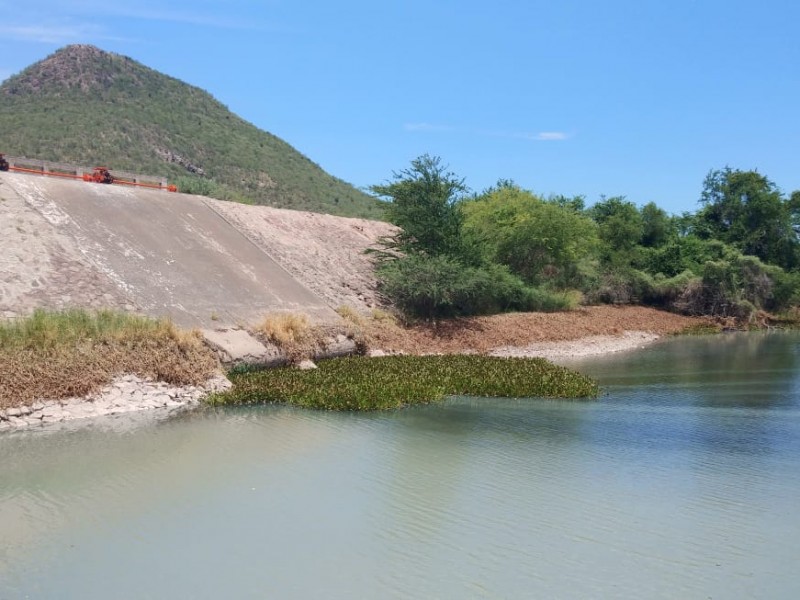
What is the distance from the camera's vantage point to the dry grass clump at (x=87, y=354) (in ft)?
48.7

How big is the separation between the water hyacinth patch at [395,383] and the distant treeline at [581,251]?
7.98m

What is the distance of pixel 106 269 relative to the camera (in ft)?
70.8

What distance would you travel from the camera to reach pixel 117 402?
1588 cm

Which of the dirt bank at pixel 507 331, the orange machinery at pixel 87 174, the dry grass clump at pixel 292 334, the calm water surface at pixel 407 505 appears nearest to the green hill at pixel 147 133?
the orange machinery at pixel 87 174

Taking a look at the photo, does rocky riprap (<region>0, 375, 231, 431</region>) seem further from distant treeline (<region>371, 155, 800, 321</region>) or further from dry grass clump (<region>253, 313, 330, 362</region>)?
distant treeline (<region>371, 155, 800, 321</region>)

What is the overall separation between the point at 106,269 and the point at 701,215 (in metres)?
48.8

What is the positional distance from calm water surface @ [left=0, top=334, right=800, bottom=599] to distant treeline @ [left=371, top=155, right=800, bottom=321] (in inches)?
580

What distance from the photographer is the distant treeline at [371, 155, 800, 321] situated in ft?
104

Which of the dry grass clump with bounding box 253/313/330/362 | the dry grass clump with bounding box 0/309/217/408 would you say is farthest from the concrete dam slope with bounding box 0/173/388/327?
the dry grass clump with bounding box 0/309/217/408

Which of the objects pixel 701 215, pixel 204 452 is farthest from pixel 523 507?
pixel 701 215

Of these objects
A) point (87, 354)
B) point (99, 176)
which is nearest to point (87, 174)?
point (99, 176)

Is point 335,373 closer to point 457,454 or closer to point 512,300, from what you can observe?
point 457,454

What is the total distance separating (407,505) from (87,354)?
357 inches

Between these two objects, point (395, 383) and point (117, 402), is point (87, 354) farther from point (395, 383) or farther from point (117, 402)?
point (395, 383)
